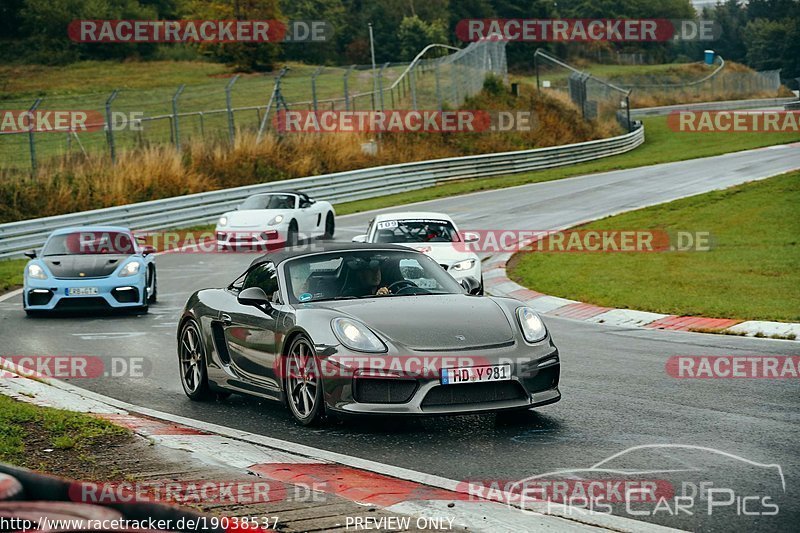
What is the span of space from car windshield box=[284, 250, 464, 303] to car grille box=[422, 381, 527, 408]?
1329 millimetres

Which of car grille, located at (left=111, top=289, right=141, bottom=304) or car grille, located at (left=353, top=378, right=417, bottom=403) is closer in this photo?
car grille, located at (left=353, top=378, right=417, bottom=403)

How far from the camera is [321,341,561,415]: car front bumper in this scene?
750 cm

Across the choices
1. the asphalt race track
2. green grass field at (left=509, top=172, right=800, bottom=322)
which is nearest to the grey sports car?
the asphalt race track

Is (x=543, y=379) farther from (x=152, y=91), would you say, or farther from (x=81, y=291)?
(x=152, y=91)

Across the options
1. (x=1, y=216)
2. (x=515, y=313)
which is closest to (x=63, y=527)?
(x=515, y=313)

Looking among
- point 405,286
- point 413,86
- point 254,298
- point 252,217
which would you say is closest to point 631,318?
point 405,286

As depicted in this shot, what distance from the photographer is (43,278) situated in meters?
16.3

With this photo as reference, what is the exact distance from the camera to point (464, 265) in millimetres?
16266

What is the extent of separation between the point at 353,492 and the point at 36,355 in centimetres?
770

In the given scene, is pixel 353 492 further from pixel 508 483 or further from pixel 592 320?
pixel 592 320

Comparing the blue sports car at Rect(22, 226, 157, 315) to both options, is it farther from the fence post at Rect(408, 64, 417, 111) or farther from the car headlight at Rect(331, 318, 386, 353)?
the fence post at Rect(408, 64, 417, 111)

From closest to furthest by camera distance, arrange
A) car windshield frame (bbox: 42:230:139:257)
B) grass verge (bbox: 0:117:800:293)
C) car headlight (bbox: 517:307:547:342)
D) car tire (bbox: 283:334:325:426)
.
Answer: car tire (bbox: 283:334:325:426)
car headlight (bbox: 517:307:547:342)
car windshield frame (bbox: 42:230:139:257)
grass verge (bbox: 0:117:800:293)

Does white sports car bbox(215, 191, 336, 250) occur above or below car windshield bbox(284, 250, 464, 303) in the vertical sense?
below

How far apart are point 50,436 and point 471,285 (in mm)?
8734
